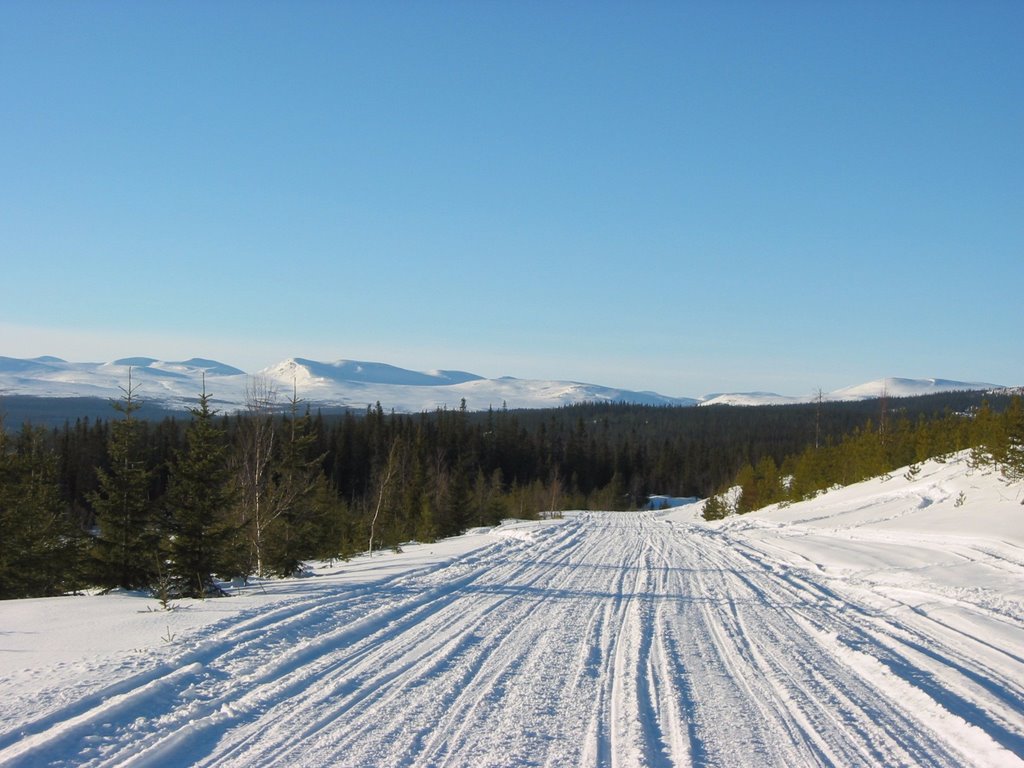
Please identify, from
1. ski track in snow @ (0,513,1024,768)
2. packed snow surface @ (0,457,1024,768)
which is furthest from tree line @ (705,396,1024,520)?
ski track in snow @ (0,513,1024,768)

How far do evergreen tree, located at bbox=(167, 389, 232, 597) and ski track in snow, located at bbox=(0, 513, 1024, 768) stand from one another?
15.8ft

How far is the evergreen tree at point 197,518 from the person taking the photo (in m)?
14.4

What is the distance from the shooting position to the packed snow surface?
16.0 feet

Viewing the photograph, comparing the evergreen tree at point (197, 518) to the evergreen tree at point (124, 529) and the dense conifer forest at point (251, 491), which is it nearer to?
the dense conifer forest at point (251, 491)

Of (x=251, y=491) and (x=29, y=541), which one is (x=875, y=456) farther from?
(x=29, y=541)

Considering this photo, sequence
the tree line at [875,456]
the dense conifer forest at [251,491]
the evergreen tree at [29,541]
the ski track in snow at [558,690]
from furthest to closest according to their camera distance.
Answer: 1. the tree line at [875,456]
2. the evergreen tree at [29,541]
3. the dense conifer forest at [251,491]
4. the ski track in snow at [558,690]

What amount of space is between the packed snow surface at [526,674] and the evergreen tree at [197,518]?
265cm

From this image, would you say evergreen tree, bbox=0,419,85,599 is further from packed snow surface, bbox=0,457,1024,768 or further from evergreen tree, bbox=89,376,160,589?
packed snow surface, bbox=0,457,1024,768

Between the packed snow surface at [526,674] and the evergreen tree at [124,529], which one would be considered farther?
the evergreen tree at [124,529]

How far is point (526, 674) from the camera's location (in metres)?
6.76

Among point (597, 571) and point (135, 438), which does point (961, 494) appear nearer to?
point (597, 571)

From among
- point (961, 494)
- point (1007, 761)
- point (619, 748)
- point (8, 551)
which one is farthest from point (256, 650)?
point (961, 494)

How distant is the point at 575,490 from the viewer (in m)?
96.9

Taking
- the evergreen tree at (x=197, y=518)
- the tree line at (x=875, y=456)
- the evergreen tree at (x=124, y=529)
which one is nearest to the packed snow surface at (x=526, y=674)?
the evergreen tree at (x=197, y=518)
